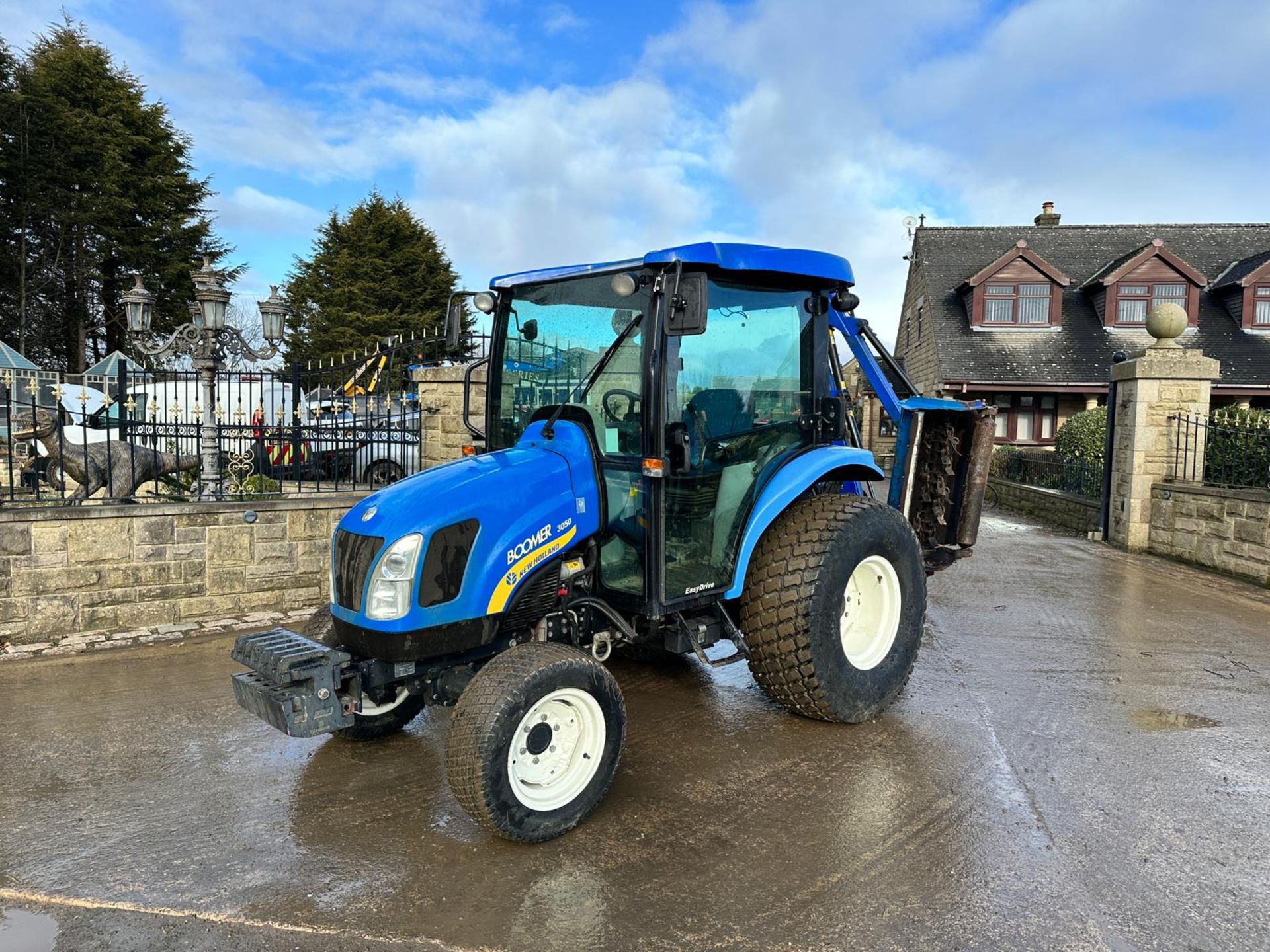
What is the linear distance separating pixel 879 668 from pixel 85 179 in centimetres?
2785

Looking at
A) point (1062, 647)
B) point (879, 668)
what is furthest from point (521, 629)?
point (1062, 647)

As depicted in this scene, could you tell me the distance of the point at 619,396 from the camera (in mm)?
3578

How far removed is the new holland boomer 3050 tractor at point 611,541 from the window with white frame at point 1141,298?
67.3ft

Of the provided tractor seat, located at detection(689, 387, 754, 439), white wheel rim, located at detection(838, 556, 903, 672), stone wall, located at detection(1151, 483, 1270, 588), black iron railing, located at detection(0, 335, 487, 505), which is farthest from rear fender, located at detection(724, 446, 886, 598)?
stone wall, located at detection(1151, 483, 1270, 588)

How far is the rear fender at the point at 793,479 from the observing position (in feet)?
12.6

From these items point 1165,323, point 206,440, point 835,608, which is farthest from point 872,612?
point 1165,323

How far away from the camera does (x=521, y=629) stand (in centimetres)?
351

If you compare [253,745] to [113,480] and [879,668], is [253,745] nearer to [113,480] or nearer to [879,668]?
[879,668]

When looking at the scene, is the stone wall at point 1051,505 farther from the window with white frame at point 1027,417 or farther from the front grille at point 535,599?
the front grille at point 535,599

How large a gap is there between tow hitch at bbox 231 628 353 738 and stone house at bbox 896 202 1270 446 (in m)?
19.3

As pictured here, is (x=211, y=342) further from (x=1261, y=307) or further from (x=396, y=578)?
(x=1261, y=307)

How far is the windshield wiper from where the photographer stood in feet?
11.7

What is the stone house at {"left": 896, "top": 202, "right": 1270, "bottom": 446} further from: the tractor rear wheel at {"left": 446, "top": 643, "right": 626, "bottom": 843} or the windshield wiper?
the tractor rear wheel at {"left": 446, "top": 643, "right": 626, "bottom": 843}

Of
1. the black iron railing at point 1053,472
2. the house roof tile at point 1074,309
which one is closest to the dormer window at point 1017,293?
the house roof tile at point 1074,309
